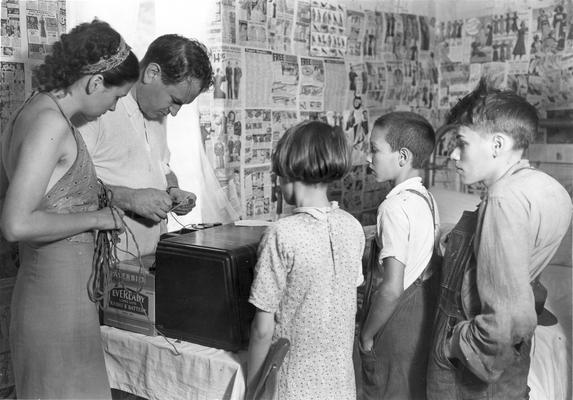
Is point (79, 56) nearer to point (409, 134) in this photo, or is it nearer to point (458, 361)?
point (409, 134)

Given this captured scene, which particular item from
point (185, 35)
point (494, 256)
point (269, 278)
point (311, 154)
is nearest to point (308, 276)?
point (269, 278)

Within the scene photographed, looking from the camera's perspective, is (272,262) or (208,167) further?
(208,167)

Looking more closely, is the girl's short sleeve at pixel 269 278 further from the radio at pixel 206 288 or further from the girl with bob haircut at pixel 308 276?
the radio at pixel 206 288

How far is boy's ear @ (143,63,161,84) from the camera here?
196 centimetres

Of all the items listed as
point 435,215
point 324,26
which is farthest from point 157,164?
point 324,26

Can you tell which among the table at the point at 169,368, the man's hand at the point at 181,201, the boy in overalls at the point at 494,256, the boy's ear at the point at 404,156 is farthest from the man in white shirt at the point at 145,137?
the boy in overalls at the point at 494,256

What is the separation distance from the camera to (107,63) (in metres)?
1.51

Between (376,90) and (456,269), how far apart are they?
6.74 feet

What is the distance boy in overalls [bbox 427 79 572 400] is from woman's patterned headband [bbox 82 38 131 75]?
841 millimetres

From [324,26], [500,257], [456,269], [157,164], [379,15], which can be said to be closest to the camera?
[500,257]

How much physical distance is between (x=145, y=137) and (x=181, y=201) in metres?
0.24

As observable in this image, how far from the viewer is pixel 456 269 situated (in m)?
1.50

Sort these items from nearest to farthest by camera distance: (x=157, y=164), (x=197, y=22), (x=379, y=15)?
(x=157, y=164) < (x=197, y=22) < (x=379, y=15)

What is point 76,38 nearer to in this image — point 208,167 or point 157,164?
point 157,164
